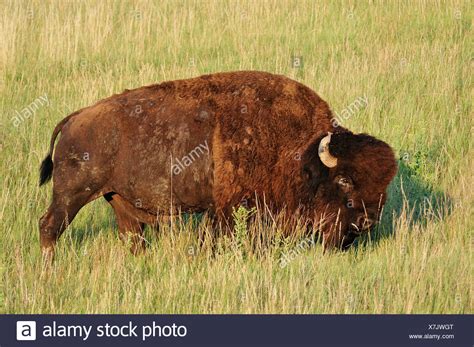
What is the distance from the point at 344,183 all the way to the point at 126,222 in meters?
1.96

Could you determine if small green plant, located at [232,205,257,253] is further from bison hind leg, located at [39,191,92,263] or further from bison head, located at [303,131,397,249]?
A: bison hind leg, located at [39,191,92,263]

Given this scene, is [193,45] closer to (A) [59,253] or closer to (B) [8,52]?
(B) [8,52]

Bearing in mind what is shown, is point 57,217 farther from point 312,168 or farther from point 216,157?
point 312,168

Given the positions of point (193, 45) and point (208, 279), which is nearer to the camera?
point (208, 279)

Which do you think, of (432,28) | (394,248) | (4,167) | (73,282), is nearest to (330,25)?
(432,28)

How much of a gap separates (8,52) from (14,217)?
523 cm

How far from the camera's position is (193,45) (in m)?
12.8

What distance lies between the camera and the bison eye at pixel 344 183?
22.8ft

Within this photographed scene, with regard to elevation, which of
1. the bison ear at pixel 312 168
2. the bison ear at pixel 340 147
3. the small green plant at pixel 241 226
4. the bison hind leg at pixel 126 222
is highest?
the bison ear at pixel 340 147

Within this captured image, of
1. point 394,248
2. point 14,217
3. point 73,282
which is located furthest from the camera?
point 14,217

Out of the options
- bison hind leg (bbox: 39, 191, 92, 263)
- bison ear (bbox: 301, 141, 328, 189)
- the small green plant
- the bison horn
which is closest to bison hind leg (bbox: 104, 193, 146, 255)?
bison hind leg (bbox: 39, 191, 92, 263)

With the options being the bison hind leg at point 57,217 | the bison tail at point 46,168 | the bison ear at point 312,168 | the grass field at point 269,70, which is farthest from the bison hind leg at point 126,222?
the bison ear at point 312,168

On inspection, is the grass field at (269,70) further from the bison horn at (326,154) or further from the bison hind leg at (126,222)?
the bison horn at (326,154)

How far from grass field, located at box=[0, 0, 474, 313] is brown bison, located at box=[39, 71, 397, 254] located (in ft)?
0.92
